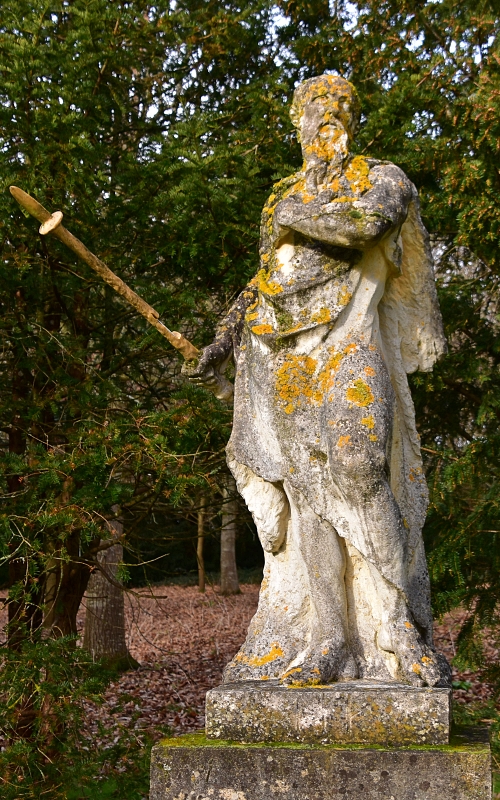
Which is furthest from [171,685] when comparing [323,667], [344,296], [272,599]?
[344,296]

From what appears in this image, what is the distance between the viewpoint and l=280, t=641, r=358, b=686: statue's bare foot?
344 centimetres

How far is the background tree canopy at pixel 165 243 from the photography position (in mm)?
6500

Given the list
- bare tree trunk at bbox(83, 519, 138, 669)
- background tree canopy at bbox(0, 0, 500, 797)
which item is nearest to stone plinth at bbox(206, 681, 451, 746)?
background tree canopy at bbox(0, 0, 500, 797)

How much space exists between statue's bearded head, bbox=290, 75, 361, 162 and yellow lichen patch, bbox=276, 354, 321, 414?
87cm

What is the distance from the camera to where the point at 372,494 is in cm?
360

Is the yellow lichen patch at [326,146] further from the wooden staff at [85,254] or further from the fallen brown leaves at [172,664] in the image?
the fallen brown leaves at [172,664]

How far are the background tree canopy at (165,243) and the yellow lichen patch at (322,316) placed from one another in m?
2.78

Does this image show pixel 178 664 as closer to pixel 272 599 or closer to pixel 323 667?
pixel 272 599

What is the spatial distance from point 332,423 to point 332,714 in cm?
108

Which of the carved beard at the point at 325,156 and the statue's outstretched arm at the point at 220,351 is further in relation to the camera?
the statue's outstretched arm at the point at 220,351

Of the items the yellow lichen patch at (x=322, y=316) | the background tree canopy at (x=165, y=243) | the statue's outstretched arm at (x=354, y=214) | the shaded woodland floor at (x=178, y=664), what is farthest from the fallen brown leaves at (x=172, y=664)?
the statue's outstretched arm at (x=354, y=214)

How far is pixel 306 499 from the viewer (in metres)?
3.77

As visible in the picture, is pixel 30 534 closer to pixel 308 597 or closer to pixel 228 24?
pixel 308 597

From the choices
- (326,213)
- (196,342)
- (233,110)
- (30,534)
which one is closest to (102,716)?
(30,534)
